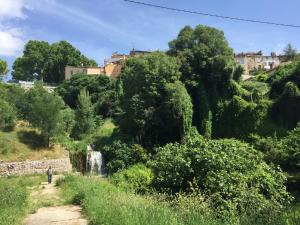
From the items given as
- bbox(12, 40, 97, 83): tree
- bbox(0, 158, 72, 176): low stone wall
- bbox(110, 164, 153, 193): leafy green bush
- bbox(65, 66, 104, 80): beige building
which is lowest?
bbox(110, 164, 153, 193): leafy green bush

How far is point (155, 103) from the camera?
35344mm

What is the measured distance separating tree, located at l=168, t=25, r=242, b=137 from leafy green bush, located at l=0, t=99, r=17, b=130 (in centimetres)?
1479

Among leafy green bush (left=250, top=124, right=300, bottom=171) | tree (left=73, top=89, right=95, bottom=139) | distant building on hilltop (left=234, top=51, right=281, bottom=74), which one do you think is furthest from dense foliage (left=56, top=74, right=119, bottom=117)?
distant building on hilltop (left=234, top=51, right=281, bottom=74)

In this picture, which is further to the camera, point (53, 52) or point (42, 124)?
point (53, 52)

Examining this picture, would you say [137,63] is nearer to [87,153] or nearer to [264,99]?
[87,153]

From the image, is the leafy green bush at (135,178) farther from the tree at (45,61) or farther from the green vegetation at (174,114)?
the tree at (45,61)

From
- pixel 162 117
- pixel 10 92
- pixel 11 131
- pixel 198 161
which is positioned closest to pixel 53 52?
pixel 10 92

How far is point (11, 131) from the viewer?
37062 millimetres

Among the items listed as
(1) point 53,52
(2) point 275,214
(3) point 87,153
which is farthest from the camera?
(1) point 53,52

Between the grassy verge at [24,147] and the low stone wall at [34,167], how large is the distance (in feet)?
2.33

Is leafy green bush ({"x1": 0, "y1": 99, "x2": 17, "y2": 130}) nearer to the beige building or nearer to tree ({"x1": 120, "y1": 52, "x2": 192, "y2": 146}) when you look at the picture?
tree ({"x1": 120, "y1": 52, "x2": 192, "y2": 146})

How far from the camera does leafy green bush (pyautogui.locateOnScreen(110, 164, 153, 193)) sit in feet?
91.4

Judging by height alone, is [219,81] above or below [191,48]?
below

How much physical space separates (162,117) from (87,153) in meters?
6.71
